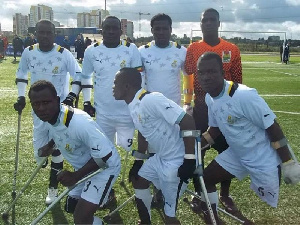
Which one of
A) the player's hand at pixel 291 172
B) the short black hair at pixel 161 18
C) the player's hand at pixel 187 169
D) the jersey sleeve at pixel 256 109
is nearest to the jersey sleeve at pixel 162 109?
the player's hand at pixel 187 169

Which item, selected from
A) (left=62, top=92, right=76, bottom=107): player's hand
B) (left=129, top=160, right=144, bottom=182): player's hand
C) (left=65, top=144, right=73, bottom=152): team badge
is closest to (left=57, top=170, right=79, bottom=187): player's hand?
(left=65, top=144, right=73, bottom=152): team badge

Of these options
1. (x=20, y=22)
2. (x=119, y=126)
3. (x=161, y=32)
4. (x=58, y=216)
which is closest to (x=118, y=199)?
(x=58, y=216)

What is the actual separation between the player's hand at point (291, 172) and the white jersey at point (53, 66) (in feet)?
11.9

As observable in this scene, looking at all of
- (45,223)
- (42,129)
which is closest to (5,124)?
(42,129)

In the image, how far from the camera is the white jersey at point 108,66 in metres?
6.01

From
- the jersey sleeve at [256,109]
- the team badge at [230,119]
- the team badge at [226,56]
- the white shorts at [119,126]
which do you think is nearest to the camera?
the jersey sleeve at [256,109]

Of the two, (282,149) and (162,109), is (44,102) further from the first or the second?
(282,149)

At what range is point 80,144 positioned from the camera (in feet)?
14.0

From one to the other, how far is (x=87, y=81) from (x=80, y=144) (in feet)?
7.78

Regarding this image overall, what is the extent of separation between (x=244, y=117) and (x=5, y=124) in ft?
26.2

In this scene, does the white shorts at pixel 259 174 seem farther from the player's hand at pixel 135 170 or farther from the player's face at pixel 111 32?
the player's face at pixel 111 32

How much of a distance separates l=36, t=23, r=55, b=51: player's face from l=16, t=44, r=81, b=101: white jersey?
0.09 metres

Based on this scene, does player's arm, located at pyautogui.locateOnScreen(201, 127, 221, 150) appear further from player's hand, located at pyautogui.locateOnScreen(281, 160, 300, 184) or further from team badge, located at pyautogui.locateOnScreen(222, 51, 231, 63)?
team badge, located at pyautogui.locateOnScreen(222, 51, 231, 63)

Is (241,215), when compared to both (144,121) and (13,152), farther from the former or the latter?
(13,152)
